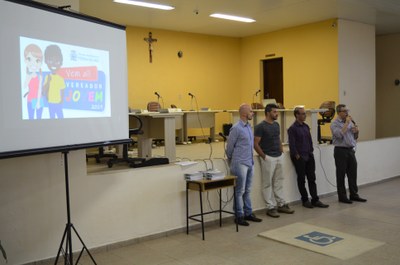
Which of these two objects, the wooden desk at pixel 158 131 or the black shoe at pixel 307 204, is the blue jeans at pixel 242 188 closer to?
the black shoe at pixel 307 204

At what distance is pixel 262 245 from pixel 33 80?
A: 2.97 metres

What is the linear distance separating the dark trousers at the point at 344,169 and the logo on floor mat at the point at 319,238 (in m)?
1.89

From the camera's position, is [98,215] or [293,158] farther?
[293,158]

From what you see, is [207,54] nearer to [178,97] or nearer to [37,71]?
[178,97]

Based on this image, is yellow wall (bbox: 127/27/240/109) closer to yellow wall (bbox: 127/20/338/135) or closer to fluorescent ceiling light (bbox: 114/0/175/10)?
yellow wall (bbox: 127/20/338/135)

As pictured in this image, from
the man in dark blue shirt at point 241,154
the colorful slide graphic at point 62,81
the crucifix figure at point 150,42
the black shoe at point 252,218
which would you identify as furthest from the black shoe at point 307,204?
the crucifix figure at point 150,42

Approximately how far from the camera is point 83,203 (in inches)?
178

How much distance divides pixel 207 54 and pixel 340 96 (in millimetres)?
4210

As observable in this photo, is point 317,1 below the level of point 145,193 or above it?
above

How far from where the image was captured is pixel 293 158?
21.4ft

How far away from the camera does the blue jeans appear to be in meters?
5.51

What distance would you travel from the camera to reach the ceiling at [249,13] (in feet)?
29.7

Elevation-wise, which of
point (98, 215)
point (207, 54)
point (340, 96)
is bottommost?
point (98, 215)

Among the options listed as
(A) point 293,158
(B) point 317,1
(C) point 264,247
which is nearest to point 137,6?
(B) point 317,1
